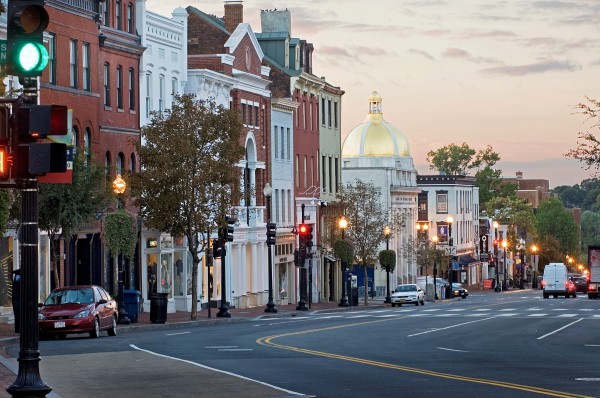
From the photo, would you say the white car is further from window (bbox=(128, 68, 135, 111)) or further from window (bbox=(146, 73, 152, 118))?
window (bbox=(128, 68, 135, 111))

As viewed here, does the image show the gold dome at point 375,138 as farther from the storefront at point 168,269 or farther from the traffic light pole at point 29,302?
the traffic light pole at point 29,302

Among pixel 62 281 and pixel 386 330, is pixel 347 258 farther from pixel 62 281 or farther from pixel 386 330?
pixel 386 330

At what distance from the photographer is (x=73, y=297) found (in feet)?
127

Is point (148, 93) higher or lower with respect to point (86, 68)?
lower

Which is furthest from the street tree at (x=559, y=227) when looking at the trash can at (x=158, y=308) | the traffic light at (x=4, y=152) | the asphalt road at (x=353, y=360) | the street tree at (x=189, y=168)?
the traffic light at (x=4, y=152)

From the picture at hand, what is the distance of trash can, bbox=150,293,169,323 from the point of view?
49.1m

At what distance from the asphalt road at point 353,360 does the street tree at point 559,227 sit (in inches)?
5787

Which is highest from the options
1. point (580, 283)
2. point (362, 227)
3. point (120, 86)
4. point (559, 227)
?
point (120, 86)

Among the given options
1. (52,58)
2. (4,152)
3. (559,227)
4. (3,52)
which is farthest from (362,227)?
(559,227)

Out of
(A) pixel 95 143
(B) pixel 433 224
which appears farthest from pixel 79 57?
(B) pixel 433 224

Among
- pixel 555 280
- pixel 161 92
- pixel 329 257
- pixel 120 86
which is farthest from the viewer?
pixel 555 280

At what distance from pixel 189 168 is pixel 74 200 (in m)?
9.59

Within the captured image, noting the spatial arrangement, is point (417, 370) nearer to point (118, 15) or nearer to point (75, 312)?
point (75, 312)

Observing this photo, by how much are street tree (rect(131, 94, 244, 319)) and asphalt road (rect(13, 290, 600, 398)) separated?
8.63 meters
